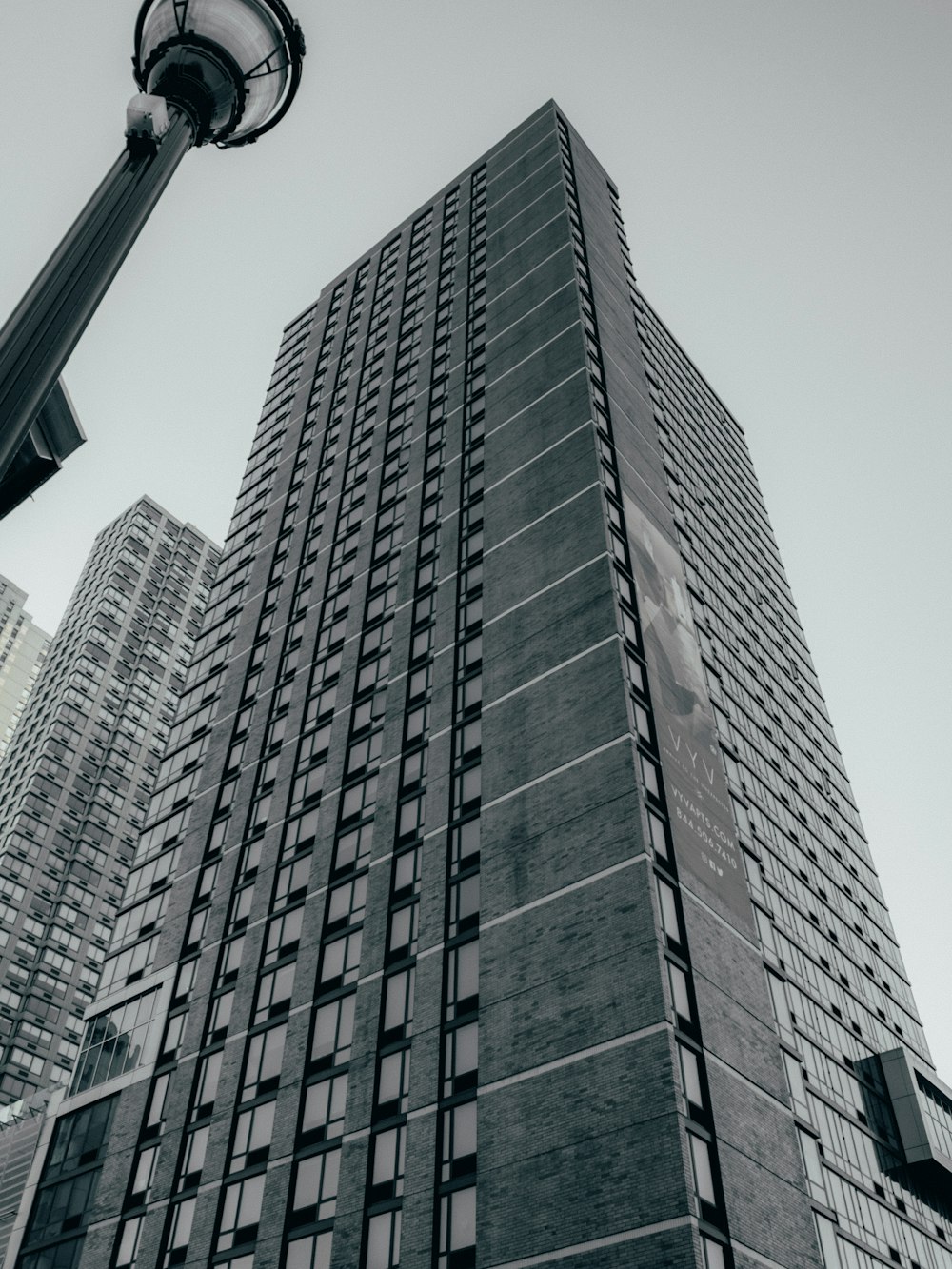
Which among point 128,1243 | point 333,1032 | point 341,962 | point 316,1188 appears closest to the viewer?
point 316,1188

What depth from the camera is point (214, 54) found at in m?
12.5

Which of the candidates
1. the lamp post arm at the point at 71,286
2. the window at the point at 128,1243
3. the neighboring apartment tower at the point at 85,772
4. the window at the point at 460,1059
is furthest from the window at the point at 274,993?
the neighboring apartment tower at the point at 85,772

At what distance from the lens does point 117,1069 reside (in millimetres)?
43469

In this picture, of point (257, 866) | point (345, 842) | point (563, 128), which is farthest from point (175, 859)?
point (563, 128)

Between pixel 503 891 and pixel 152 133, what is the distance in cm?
2712

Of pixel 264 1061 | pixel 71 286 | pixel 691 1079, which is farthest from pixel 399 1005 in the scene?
pixel 71 286

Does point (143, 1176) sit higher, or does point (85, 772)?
point (85, 772)

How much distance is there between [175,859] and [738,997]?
28.1 m

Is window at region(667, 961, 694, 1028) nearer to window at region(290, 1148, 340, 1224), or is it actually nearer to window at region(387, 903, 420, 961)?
window at region(387, 903, 420, 961)

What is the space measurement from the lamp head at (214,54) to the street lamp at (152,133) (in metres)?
0.01

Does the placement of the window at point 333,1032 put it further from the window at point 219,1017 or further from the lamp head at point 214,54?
the lamp head at point 214,54

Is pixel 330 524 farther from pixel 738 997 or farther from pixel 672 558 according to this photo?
pixel 738 997

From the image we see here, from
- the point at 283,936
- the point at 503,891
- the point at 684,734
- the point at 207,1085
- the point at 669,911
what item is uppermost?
the point at 684,734

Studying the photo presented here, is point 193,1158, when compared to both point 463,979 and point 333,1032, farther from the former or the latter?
point 463,979
